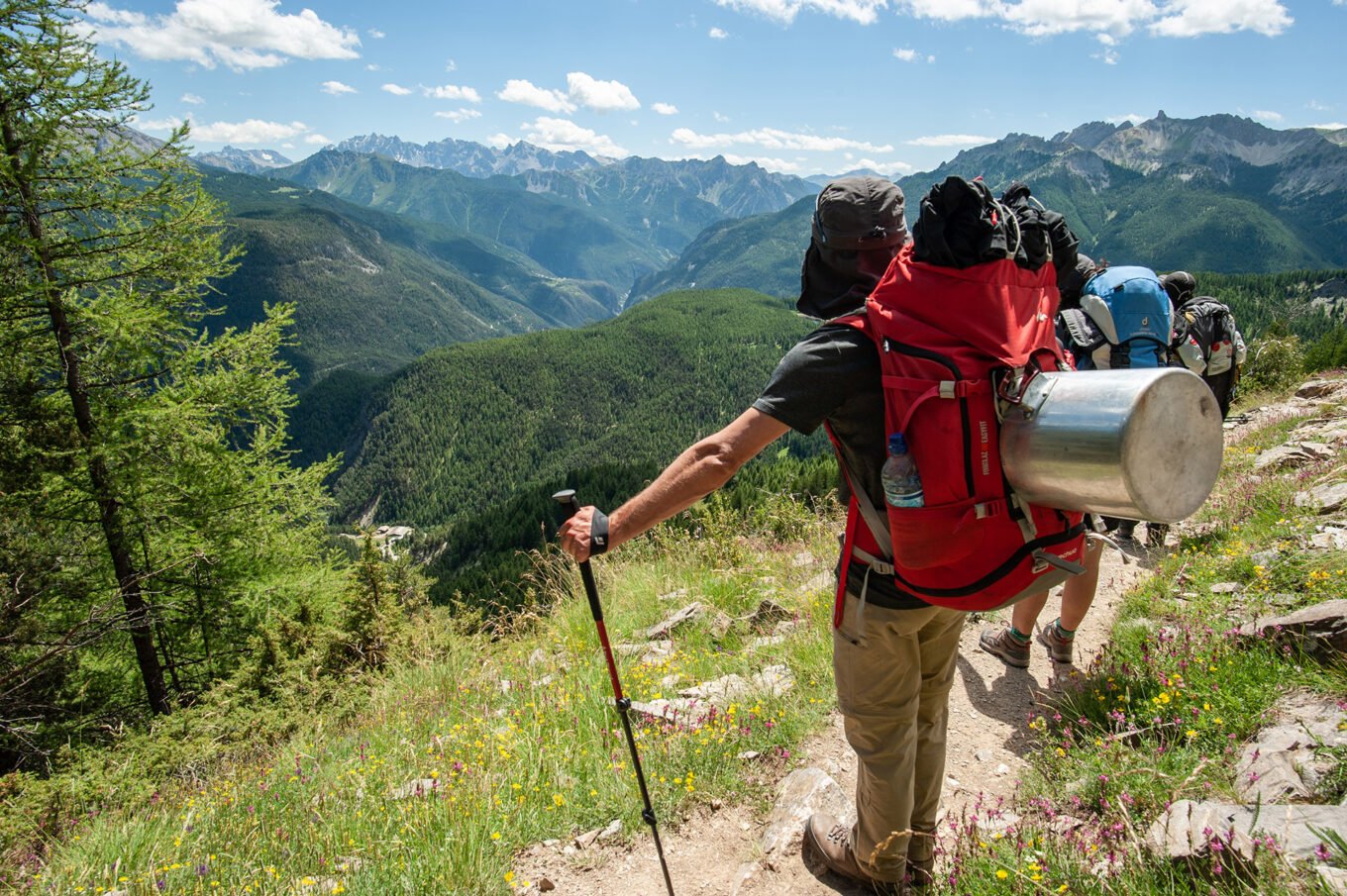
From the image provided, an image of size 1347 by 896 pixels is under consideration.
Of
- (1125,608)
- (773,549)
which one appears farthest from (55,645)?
(1125,608)

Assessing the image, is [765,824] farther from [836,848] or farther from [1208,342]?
[1208,342]

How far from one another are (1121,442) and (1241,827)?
1.46 m

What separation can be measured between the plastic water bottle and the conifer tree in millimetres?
10164

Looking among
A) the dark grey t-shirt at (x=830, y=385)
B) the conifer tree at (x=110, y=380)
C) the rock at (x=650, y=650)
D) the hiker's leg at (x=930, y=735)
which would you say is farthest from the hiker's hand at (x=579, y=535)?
the conifer tree at (x=110, y=380)

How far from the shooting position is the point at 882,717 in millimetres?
2428

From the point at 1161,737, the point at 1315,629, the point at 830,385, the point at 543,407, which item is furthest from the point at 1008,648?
the point at 543,407

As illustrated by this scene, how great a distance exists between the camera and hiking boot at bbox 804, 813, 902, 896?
271 cm

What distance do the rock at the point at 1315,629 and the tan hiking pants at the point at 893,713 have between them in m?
1.90

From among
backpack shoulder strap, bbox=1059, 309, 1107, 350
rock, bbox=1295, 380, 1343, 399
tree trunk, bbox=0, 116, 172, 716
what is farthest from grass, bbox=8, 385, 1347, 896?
rock, bbox=1295, 380, 1343, 399

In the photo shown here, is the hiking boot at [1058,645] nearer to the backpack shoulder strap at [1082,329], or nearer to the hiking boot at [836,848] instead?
the backpack shoulder strap at [1082,329]

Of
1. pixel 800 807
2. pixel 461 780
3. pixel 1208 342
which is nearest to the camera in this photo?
pixel 800 807

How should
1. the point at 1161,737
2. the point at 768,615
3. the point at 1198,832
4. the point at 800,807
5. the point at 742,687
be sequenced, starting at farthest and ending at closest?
the point at 768,615 → the point at 742,687 → the point at 800,807 → the point at 1161,737 → the point at 1198,832

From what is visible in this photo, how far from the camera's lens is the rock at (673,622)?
582 cm

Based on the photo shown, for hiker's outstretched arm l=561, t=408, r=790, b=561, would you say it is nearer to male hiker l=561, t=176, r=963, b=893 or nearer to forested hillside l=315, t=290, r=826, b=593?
male hiker l=561, t=176, r=963, b=893
